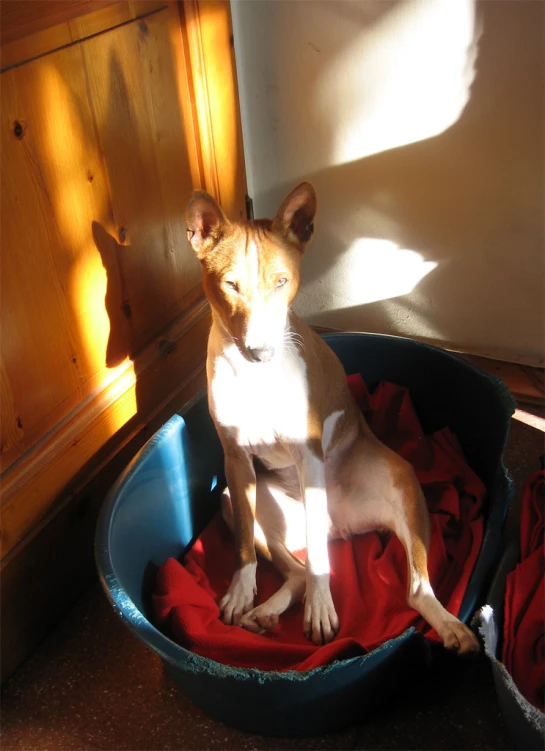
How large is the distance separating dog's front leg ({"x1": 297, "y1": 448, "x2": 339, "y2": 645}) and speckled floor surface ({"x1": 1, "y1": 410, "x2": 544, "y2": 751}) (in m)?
0.24

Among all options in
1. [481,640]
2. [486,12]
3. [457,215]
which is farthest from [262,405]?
[486,12]

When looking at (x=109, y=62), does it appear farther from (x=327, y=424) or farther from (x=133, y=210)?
(x=327, y=424)

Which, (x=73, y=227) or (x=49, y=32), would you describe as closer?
(x=49, y=32)

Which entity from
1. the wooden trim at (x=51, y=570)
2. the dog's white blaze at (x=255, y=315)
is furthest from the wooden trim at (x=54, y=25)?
the wooden trim at (x=51, y=570)

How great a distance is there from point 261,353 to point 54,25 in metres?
0.87

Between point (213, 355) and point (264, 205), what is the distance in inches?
43.4

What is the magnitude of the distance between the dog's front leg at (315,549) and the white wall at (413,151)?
106 centimetres

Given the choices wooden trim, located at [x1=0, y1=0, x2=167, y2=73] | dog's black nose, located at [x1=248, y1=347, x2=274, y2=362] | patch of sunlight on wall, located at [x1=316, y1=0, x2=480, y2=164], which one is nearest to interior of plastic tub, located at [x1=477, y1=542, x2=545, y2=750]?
dog's black nose, located at [x1=248, y1=347, x2=274, y2=362]

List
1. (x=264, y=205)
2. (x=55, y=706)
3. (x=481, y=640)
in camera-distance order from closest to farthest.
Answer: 1. (x=481, y=640)
2. (x=55, y=706)
3. (x=264, y=205)

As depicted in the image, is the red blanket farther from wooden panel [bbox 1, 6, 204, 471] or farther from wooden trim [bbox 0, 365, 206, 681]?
wooden panel [bbox 1, 6, 204, 471]

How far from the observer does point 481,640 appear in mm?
1429

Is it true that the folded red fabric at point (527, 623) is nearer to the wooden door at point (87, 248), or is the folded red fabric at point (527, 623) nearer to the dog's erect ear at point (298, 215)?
the dog's erect ear at point (298, 215)

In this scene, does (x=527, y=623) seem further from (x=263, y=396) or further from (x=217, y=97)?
(x=217, y=97)

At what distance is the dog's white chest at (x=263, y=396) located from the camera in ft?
5.27
